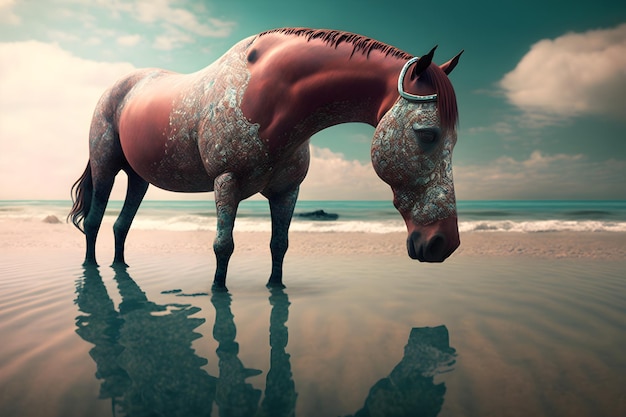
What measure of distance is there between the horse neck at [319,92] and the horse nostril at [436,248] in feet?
2.78

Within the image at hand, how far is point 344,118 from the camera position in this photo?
2725 millimetres

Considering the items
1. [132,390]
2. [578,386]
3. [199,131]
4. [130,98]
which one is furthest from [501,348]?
[130,98]

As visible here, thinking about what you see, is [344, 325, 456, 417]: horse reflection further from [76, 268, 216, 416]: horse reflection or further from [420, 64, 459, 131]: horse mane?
[420, 64, 459, 131]: horse mane

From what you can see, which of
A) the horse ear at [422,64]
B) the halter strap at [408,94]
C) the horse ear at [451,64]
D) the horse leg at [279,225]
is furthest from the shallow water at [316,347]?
the horse ear at [451,64]

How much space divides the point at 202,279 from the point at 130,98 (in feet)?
7.17

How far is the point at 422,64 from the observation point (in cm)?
220

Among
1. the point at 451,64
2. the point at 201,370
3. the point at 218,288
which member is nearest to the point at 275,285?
the point at 218,288

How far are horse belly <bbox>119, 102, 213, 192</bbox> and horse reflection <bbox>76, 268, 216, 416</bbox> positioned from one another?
1.15 m

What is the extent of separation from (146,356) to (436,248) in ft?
5.48

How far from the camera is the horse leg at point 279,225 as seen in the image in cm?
355

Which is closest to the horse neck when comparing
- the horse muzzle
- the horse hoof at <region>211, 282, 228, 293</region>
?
the horse muzzle

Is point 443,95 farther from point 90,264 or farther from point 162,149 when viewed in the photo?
point 90,264

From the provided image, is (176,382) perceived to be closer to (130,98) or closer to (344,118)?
(344,118)

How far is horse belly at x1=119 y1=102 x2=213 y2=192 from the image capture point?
331cm
